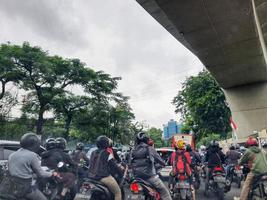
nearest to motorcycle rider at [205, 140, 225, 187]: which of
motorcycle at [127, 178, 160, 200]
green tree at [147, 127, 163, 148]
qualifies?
motorcycle at [127, 178, 160, 200]

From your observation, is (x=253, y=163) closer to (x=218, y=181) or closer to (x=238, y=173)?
(x=218, y=181)

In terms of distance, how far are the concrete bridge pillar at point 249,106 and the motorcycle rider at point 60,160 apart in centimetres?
1731

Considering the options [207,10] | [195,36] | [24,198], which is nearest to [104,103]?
[195,36]

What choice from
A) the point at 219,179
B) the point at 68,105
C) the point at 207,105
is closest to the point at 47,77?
the point at 68,105

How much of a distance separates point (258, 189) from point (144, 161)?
2816mm

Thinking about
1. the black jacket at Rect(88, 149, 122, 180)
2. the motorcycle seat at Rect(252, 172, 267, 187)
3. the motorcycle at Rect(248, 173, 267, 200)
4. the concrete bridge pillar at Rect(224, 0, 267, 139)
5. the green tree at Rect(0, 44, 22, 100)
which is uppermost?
the green tree at Rect(0, 44, 22, 100)

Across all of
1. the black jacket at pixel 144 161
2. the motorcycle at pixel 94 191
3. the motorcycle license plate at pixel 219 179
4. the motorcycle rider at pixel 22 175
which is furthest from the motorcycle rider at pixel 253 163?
the motorcycle rider at pixel 22 175

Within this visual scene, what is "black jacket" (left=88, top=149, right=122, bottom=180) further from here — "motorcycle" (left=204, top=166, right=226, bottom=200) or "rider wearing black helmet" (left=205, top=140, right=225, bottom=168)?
"rider wearing black helmet" (left=205, top=140, right=225, bottom=168)

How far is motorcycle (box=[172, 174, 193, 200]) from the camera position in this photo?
580 cm

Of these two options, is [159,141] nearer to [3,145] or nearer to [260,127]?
[260,127]

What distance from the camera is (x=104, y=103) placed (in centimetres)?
3125

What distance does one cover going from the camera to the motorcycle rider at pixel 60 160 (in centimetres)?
521

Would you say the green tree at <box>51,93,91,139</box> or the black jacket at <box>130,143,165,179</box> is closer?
the black jacket at <box>130,143,165,179</box>

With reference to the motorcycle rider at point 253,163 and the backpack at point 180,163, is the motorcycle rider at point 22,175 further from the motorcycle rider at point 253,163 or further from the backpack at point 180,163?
the motorcycle rider at point 253,163
